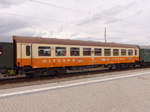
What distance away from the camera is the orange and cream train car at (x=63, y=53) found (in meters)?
11.1

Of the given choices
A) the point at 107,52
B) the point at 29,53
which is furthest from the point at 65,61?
the point at 107,52

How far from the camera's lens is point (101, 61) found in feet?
51.3

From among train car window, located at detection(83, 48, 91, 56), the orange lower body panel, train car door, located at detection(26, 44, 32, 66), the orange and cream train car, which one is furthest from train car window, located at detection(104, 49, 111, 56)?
train car door, located at detection(26, 44, 32, 66)

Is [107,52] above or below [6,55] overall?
above

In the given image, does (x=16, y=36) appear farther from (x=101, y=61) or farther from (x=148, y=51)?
(x=148, y=51)

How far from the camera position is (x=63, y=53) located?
1283 cm

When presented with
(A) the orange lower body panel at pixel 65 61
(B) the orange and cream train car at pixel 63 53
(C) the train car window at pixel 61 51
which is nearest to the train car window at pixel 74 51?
(B) the orange and cream train car at pixel 63 53

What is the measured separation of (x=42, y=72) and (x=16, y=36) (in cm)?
319

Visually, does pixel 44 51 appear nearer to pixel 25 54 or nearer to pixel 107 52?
pixel 25 54

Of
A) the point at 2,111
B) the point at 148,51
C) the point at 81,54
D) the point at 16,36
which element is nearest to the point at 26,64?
the point at 16,36

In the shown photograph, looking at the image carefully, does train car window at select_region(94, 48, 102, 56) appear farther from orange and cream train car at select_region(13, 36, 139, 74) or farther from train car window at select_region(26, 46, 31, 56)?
train car window at select_region(26, 46, 31, 56)

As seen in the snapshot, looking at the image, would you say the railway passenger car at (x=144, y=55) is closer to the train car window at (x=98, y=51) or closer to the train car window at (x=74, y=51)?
the train car window at (x=98, y=51)

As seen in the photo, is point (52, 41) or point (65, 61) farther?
point (65, 61)

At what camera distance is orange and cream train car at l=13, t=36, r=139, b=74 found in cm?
1110
